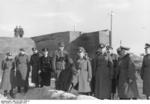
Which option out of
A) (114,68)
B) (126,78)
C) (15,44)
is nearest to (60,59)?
(114,68)

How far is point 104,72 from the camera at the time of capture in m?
11.2

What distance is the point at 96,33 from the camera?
21.6 m

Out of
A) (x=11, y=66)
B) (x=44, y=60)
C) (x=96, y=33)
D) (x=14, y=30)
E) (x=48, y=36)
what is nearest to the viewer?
(x=44, y=60)

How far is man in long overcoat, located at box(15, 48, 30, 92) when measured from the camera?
13.0 meters

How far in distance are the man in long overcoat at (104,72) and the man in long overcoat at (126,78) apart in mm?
485

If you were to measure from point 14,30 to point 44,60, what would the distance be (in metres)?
14.6

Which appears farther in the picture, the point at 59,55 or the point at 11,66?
the point at 11,66

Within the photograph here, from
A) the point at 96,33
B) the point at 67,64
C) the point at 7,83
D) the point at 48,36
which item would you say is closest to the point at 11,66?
the point at 7,83

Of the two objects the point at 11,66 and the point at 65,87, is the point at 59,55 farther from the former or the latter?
the point at 11,66

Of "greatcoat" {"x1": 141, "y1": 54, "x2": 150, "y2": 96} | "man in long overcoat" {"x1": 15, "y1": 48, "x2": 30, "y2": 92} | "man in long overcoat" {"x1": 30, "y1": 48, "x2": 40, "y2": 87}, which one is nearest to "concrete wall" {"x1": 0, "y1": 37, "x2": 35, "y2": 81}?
"man in long overcoat" {"x1": 15, "y1": 48, "x2": 30, "y2": 92}

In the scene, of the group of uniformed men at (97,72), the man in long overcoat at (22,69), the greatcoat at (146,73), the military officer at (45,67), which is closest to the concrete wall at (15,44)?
the man in long overcoat at (22,69)

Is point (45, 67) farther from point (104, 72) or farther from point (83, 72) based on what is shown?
point (104, 72)

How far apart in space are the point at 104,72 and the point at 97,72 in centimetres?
27

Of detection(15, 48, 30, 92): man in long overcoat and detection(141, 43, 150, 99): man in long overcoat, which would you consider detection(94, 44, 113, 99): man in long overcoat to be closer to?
detection(141, 43, 150, 99): man in long overcoat
